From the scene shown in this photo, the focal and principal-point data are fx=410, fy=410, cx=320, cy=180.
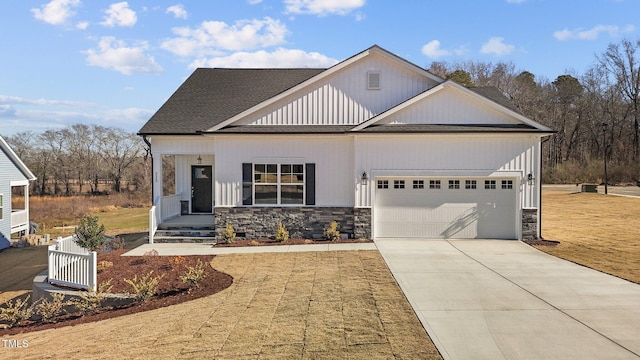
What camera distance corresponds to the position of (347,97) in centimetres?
1504

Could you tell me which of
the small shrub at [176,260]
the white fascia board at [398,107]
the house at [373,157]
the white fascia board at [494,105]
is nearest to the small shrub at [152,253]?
the small shrub at [176,260]

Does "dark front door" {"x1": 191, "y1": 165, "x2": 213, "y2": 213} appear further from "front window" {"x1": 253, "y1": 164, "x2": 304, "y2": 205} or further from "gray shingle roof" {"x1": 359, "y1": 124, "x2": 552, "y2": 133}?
"gray shingle roof" {"x1": 359, "y1": 124, "x2": 552, "y2": 133}

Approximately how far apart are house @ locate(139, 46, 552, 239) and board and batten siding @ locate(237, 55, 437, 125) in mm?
37

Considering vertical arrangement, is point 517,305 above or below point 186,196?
below

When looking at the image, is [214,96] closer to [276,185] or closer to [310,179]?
[276,185]

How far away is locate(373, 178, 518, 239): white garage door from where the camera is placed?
555 inches

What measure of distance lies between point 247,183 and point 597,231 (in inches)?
538

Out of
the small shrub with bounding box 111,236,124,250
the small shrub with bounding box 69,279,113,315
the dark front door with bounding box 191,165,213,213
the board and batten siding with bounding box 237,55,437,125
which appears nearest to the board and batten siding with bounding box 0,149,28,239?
the small shrub with bounding box 111,236,124,250

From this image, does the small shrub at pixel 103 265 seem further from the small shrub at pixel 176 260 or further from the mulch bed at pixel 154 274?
the small shrub at pixel 176 260

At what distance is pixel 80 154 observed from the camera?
155 ft

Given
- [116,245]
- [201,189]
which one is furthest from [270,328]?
[201,189]

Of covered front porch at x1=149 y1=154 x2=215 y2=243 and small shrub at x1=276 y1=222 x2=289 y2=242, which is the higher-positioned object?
covered front porch at x1=149 y1=154 x2=215 y2=243

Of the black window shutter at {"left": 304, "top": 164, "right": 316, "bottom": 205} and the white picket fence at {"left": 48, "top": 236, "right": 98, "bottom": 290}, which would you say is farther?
the black window shutter at {"left": 304, "top": 164, "right": 316, "bottom": 205}

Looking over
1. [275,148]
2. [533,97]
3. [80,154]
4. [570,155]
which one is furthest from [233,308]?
[570,155]
